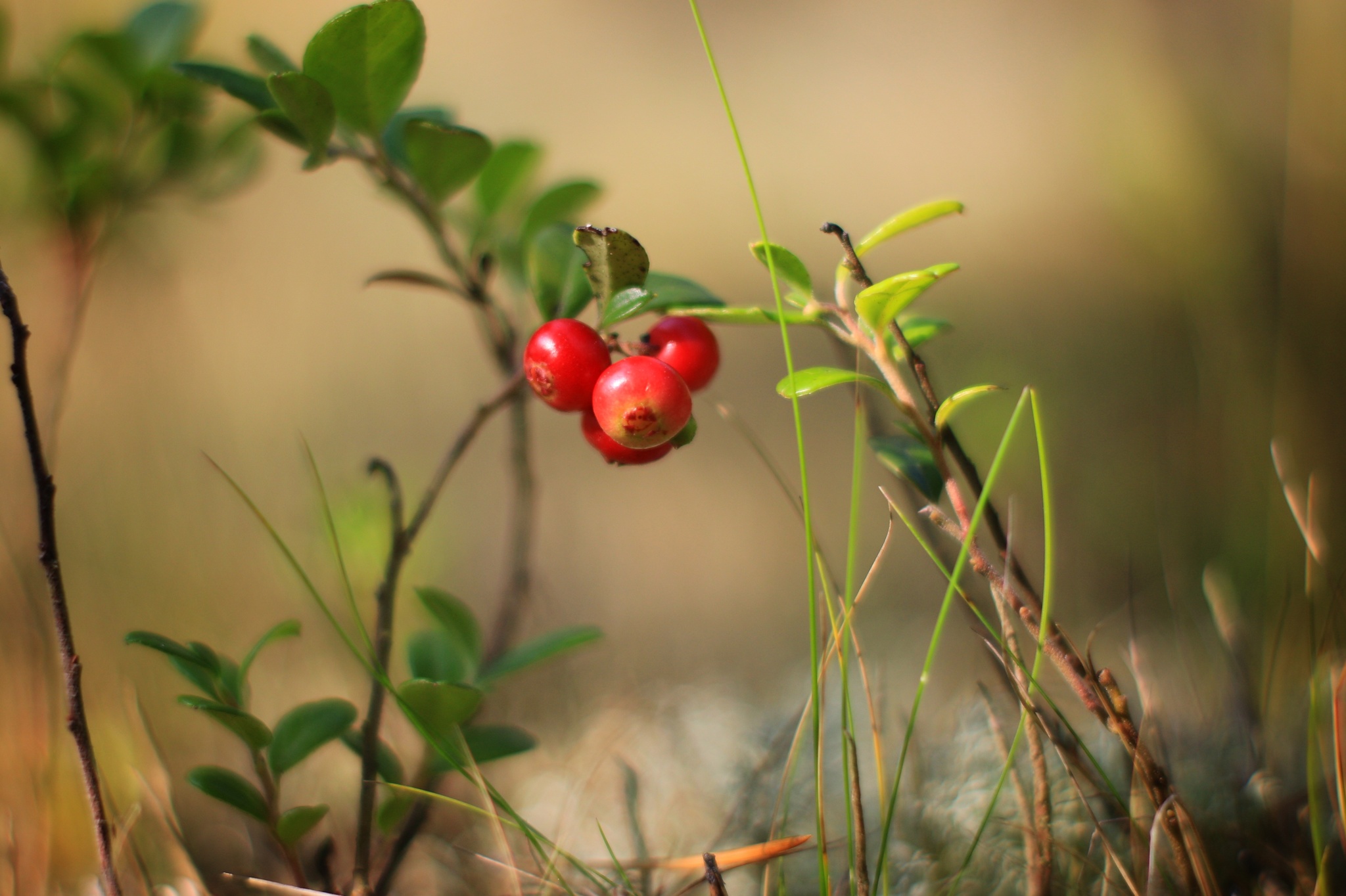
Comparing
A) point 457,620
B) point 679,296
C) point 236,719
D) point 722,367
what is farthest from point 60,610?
point 722,367

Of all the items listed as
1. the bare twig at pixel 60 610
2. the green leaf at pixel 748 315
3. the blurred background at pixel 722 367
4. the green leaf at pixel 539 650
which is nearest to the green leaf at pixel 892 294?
the green leaf at pixel 748 315

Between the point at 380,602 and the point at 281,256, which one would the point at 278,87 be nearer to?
the point at 380,602

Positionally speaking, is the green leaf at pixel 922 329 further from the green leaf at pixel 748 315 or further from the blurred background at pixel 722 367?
the blurred background at pixel 722 367

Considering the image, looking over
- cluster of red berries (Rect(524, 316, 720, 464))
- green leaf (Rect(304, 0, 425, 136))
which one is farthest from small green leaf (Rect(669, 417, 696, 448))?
green leaf (Rect(304, 0, 425, 136))

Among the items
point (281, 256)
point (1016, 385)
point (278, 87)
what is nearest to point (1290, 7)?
point (1016, 385)

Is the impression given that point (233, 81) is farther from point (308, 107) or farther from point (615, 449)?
point (615, 449)

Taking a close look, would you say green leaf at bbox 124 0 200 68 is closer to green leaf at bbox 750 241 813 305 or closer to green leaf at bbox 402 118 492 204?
green leaf at bbox 402 118 492 204
